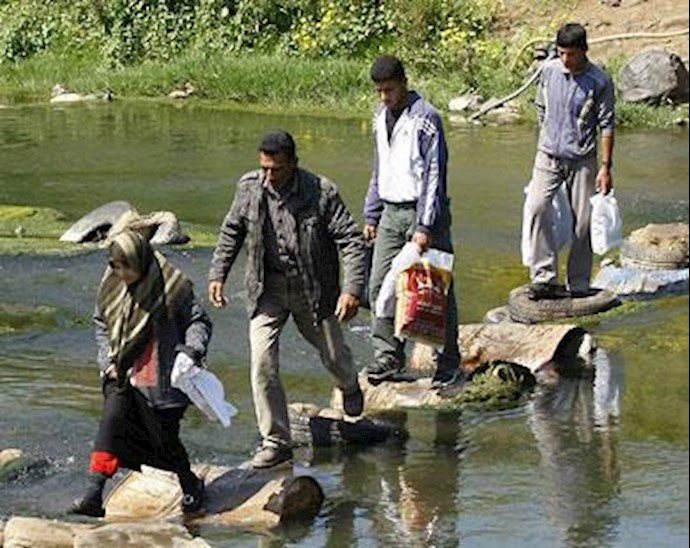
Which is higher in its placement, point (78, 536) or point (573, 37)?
point (573, 37)

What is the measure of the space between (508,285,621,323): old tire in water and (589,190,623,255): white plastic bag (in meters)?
0.50

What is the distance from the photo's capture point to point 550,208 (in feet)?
32.7

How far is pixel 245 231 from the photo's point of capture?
7348 mm

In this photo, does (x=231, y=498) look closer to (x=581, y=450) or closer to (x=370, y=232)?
(x=581, y=450)

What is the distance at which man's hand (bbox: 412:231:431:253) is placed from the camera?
313 inches

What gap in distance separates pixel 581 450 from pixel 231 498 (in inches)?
67.4

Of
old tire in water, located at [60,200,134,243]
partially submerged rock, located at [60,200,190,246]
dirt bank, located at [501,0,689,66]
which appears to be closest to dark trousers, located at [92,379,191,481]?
partially submerged rock, located at [60,200,190,246]

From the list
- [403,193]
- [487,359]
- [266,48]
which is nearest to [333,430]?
[403,193]

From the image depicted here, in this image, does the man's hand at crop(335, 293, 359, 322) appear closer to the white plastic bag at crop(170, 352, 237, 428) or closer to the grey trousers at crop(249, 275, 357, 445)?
the grey trousers at crop(249, 275, 357, 445)

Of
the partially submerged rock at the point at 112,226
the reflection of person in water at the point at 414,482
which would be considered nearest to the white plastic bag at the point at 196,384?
the reflection of person in water at the point at 414,482

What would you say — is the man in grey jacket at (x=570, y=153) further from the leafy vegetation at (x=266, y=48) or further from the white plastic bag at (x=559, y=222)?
the leafy vegetation at (x=266, y=48)

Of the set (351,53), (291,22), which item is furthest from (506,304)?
(291,22)

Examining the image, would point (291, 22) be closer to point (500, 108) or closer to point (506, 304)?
point (500, 108)

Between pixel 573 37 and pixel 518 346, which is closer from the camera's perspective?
pixel 518 346
